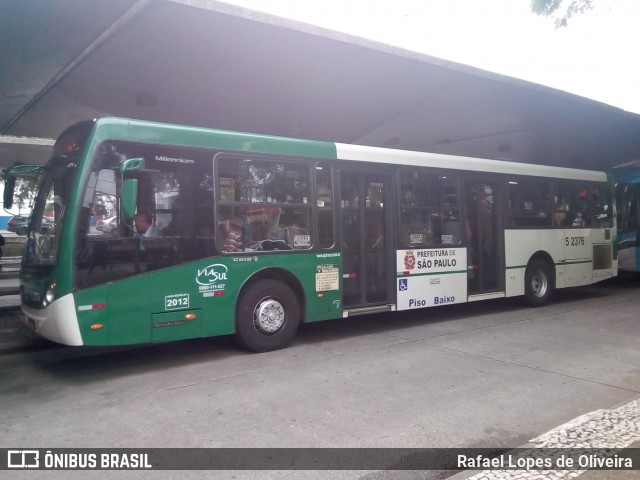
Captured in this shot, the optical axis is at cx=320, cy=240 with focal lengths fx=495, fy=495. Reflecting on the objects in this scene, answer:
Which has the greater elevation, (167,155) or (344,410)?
(167,155)

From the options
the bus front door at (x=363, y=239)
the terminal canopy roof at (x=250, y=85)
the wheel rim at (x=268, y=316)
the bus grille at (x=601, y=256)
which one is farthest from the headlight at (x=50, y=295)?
the bus grille at (x=601, y=256)

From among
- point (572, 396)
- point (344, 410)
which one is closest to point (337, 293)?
point (344, 410)

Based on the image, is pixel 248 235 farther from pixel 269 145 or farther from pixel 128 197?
pixel 128 197

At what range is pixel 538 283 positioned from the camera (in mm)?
11422

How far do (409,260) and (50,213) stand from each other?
566 cm

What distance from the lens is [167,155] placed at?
6.43m

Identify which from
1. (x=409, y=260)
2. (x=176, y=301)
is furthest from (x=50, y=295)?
(x=409, y=260)

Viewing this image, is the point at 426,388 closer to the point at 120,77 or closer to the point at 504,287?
the point at 504,287

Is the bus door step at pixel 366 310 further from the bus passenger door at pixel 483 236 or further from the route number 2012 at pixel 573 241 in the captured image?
the route number 2012 at pixel 573 241

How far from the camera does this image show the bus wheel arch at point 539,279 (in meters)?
11.1

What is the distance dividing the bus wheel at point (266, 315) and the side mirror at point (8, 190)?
3631mm

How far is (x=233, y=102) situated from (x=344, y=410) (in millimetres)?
10527

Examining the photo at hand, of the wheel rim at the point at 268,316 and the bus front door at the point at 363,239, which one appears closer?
the wheel rim at the point at 268,316

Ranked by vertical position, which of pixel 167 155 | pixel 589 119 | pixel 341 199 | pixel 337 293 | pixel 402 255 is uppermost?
pixel 589 119
